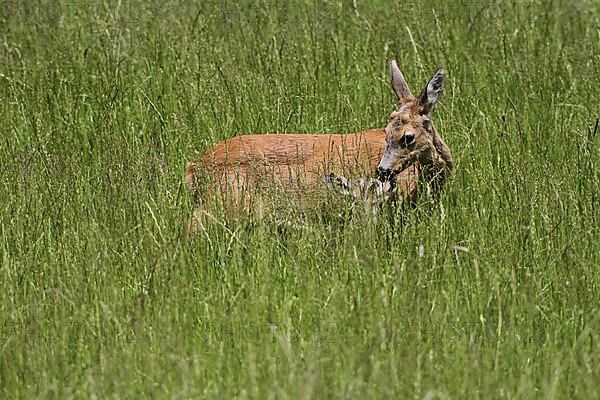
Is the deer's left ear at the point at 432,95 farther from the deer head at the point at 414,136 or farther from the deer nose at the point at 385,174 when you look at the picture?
the deer nose at the point at 385,174

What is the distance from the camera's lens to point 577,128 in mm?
6320

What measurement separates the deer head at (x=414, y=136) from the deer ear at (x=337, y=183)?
0.34 m

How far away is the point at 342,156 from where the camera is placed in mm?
5539

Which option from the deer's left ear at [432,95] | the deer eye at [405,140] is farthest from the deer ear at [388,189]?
the deer's left ear at [432,95]

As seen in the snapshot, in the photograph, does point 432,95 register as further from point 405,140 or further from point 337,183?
point 337,183

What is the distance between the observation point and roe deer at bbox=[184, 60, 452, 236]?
5.54 metres

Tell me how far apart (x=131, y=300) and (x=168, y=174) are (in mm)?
1311

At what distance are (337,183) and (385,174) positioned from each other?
1.26ft

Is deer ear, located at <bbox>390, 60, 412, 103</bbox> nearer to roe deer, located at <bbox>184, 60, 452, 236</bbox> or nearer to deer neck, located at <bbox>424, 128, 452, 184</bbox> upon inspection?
roe deer, located at <bbox>184, 60, 452, 236</bbox>

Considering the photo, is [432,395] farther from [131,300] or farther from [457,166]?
[457,166]

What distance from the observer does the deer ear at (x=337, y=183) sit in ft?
17.2

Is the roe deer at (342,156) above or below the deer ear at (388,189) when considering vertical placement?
above

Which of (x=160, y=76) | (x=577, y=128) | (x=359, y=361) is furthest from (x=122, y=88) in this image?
(x=359, y=361)

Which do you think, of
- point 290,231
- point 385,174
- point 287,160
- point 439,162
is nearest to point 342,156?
point 385,174
